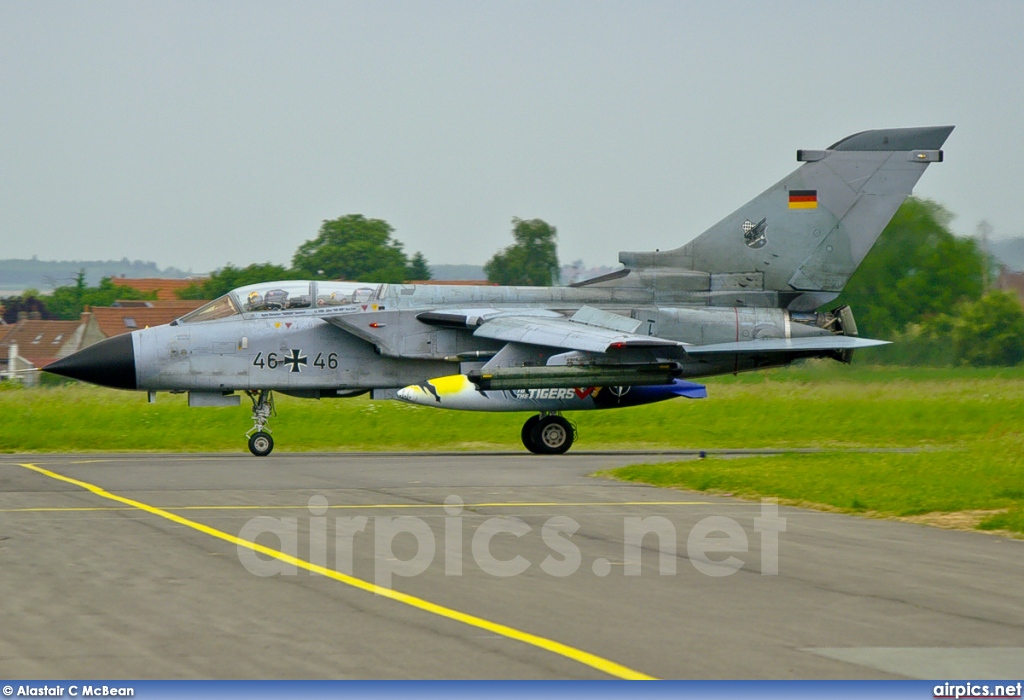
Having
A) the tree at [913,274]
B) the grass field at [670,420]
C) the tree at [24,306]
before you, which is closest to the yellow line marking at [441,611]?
the grass field at [670,420]

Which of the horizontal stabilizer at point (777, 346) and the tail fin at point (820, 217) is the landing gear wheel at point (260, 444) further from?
the tail fin at point (820, 217)

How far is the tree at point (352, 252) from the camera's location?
47344 mm

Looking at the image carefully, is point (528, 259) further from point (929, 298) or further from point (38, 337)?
point (38, 337)

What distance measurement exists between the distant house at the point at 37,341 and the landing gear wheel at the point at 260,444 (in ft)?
61.3

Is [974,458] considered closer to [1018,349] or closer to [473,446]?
[473,446]

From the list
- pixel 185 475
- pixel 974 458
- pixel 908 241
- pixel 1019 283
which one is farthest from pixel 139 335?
pixel 1019 283

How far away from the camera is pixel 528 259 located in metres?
35.8

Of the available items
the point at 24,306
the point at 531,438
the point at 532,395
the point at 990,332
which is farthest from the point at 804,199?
the point at 24,306

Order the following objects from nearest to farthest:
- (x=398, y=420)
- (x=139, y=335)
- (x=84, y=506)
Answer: (x=84, y=506) → (x=139, y=335) → (x=398, y=420)

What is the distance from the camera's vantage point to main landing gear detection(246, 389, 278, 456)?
1986 centimetres

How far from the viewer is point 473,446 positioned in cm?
2345

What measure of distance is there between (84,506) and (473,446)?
11579 mm

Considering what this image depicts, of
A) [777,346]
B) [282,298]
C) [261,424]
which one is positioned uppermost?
[282,298]

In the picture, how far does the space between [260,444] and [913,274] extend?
16477 mm
